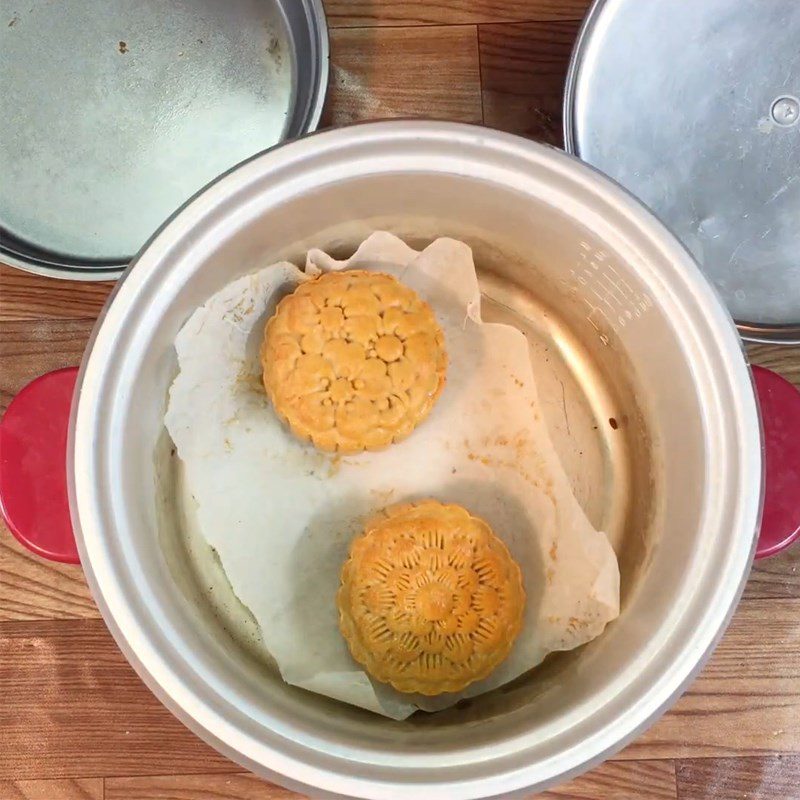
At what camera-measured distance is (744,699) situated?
736mm

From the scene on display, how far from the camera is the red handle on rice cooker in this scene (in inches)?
26.1

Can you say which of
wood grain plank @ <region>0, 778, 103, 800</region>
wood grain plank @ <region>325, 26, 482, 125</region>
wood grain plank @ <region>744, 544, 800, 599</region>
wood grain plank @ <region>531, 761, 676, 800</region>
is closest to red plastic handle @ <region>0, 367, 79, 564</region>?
wood grain plank @ <region>0, 778, 103, 800</region>

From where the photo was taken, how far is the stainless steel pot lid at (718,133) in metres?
0.75

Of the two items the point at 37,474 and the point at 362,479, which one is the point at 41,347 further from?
the point at 362,479

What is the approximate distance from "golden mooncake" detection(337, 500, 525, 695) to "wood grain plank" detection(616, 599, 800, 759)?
0.22 metres

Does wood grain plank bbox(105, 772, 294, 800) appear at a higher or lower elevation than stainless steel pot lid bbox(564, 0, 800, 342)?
lower

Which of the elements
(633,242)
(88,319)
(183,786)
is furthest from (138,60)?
(183,786)

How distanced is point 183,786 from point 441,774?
12.7 inches

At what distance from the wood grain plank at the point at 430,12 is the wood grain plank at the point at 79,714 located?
655 millimetres

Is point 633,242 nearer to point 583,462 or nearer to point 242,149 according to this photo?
point 583,462

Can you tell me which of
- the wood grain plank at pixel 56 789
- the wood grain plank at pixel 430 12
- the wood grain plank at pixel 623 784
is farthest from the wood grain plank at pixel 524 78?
the wood grain plank at pixel 56 789

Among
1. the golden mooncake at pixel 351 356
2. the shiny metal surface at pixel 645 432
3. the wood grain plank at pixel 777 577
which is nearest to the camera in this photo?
the shiny metal surface at pixel 645 432

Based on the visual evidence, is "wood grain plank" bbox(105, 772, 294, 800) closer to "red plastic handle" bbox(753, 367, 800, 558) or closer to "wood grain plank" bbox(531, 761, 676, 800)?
"wood grain plank" bbox(531, 761, 676, 800)

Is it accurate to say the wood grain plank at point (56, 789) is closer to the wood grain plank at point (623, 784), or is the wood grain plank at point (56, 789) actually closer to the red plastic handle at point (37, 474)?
the red plastic handle at point (37, 474)
